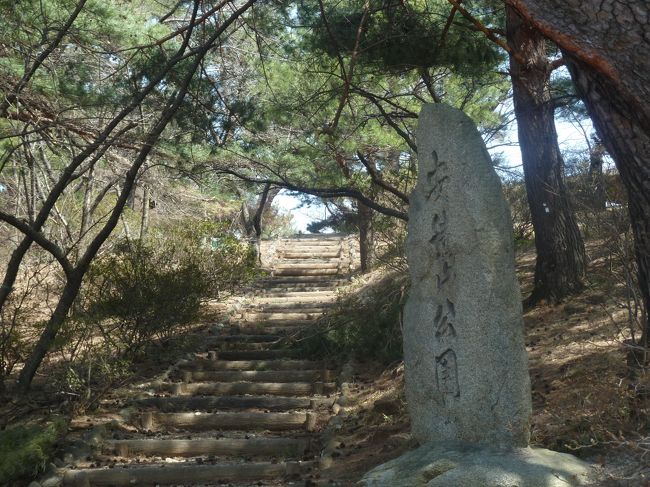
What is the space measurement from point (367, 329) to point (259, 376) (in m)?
1.70

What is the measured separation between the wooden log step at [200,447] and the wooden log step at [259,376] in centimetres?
293

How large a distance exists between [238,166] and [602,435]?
7471mm

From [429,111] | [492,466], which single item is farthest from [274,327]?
[492,466]

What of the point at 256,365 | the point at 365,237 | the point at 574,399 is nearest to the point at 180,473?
the point at 574,399

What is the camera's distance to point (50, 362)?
12.1 m

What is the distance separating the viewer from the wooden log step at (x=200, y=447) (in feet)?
26.2

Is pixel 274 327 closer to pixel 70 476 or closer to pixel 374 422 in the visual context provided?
pixel 374 422

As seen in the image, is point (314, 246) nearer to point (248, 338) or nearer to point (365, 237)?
point (365, 237)

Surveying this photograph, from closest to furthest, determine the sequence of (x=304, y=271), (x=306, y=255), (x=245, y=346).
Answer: (x=245, y=346)
(x=304, y=271)
(x=306, y=255)

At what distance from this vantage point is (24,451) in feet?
22.4

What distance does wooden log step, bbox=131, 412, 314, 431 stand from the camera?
353 inches

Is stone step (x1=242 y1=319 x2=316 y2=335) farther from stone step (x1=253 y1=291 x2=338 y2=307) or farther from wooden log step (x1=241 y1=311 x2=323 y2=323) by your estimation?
stone step (x1=253 y1=291 x2=338 y2=307)

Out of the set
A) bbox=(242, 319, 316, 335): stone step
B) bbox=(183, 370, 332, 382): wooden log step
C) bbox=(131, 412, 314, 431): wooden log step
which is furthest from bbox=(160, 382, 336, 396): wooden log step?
bbox=(242, 319, 316, 335): stone step

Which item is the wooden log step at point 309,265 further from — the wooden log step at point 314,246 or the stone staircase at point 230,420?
the stone staircase at point 230,420
